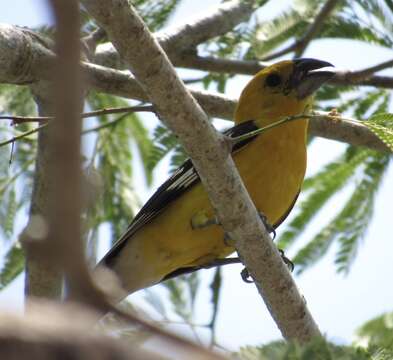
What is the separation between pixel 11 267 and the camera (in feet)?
19.0

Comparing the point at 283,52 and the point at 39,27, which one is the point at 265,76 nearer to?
the point at 283,52

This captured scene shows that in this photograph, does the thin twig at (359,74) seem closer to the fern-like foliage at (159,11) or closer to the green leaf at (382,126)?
the fern-like foliage at (159,11)

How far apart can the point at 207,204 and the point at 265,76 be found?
1440 millimetres

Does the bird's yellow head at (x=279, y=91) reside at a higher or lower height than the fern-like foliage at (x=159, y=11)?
lower

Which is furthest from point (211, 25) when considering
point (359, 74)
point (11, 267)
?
point (11, 267)

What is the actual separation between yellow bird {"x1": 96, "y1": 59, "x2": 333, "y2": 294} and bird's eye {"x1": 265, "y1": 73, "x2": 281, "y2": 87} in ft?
1.30

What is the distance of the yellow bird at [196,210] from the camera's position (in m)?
5.41

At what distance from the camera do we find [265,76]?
248 inches

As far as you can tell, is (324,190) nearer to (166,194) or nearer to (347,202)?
(347,202)

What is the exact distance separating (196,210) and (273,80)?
1.46m

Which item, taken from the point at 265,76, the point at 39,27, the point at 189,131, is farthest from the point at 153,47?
the point at 265,76

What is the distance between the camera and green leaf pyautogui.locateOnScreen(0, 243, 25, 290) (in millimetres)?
5793

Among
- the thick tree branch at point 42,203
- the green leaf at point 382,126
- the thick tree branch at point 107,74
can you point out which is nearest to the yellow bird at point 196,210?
the thick tree branch at point 107,74

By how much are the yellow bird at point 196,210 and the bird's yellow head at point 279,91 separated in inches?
5.3
